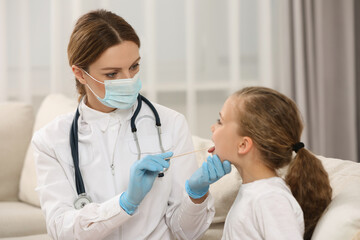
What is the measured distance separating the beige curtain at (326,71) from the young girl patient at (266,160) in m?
1.90

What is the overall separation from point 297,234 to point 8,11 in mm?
2482

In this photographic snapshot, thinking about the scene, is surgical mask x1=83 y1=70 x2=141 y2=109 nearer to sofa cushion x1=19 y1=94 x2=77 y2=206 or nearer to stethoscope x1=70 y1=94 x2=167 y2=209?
stethoscope x1=70 y1=94 x2=167 y2=209

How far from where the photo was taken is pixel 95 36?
5.48 ft

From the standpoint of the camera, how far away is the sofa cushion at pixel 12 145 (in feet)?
9.18

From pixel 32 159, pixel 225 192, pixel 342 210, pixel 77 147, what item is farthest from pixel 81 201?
pixel 32 159

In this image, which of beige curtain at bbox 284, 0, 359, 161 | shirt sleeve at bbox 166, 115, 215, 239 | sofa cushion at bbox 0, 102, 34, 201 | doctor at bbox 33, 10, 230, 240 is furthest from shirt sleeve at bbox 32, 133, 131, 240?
beige curtain at bbox 284, 0, 359, 161

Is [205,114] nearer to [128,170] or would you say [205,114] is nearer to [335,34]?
[335,34]

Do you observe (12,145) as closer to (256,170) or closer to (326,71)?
(256,170)

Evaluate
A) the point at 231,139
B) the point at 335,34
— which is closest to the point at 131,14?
the point at 335,34

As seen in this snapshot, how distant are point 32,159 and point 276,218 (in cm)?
170

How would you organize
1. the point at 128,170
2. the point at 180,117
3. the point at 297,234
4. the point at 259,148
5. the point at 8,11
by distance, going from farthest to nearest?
the point at 8,11
the point at 180,117
the point at 128,170
the point at 259,148
the point at 297,234

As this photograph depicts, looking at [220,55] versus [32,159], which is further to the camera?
[220,55]

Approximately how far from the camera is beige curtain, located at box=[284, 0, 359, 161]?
10.9 feet

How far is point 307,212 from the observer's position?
60.0 inches
